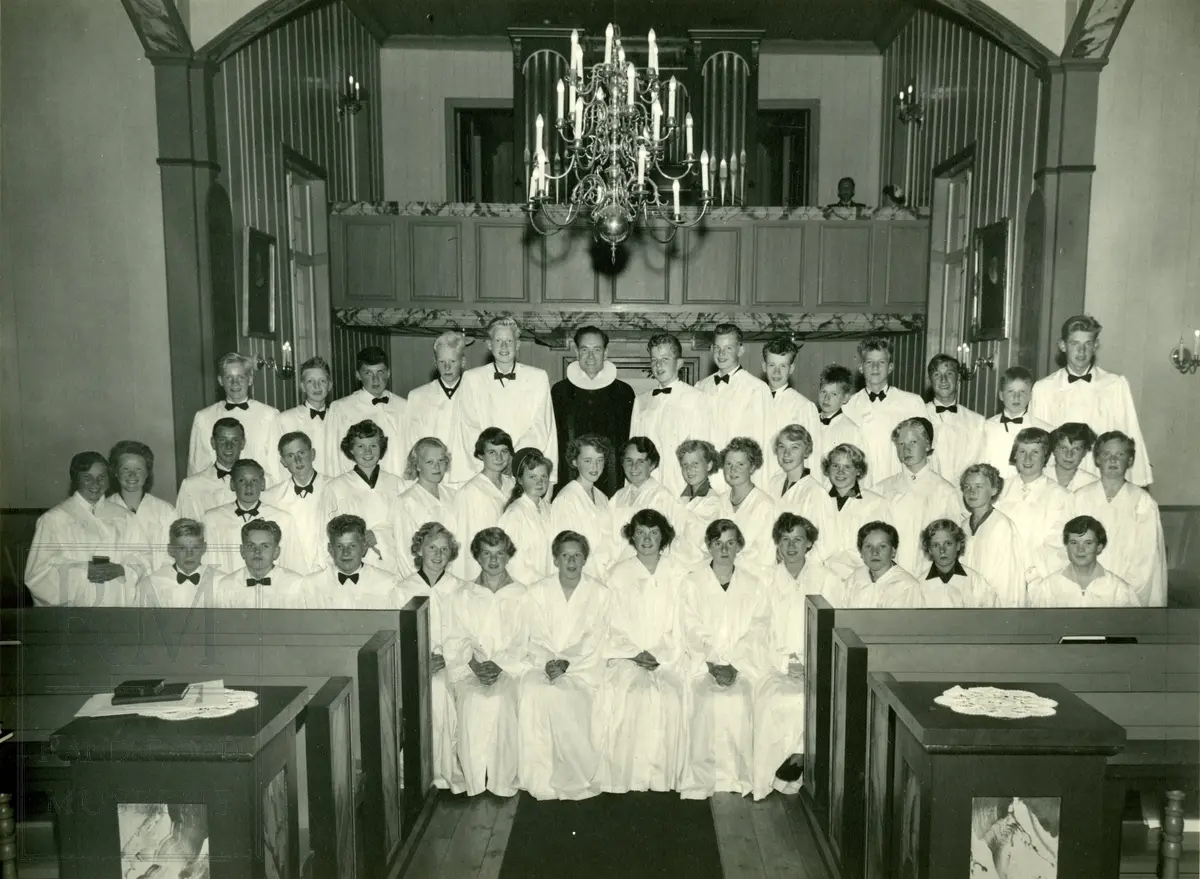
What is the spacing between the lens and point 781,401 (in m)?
6.27

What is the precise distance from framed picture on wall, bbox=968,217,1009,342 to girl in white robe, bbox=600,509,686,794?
149 inches

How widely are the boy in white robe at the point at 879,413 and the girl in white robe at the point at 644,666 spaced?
2.12 m

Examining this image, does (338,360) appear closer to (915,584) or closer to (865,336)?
(865,336)

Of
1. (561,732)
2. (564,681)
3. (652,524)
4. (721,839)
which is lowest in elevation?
(721,839)

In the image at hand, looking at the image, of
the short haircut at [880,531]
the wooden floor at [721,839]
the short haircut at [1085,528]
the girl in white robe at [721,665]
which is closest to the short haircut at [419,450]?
the girl in white robe at [721,665]

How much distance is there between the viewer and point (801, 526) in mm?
4770

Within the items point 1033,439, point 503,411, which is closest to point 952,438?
point 1033,439

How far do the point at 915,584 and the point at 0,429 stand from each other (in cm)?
586

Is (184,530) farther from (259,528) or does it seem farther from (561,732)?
(561,732)

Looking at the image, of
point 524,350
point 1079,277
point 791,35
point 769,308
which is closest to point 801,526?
point 1079,277

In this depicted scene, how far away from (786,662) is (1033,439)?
2024mm

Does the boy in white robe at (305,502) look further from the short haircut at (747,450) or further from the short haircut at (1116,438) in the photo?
the short haircut at (1116,438)

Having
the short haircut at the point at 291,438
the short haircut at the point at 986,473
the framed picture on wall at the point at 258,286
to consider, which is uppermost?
the framed picture on wall at the point at 258,286

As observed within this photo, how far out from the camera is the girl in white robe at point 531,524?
5.25 metres
